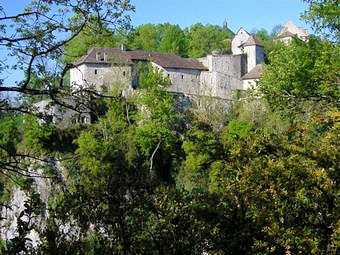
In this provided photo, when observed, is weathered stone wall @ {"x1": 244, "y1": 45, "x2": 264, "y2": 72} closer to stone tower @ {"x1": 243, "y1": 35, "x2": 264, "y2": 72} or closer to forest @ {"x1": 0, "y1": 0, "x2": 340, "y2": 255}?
stone tower @ {"x1": 243, "y1": 35, "x2": 264, "y2": 72}

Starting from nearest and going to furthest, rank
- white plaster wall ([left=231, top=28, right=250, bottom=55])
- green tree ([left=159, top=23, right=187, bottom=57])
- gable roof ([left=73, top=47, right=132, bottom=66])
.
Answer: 1. gable roof ([left=73, top=47, right=132, bottom=66])
2. white plaster wall ([left=231, top=28, right=250, bottom=55])
3. green tree ([left=159, top=23, right=187, bottom=57])

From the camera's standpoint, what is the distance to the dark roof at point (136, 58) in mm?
41325

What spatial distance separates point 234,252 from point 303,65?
14.0 metres

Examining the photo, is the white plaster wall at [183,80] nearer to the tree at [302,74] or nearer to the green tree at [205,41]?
the green tree at [205,41]

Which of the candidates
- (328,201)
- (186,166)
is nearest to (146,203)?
(328,201)

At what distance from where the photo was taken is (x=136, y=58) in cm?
4572

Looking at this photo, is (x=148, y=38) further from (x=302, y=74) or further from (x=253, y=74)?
(x=302, y=74)

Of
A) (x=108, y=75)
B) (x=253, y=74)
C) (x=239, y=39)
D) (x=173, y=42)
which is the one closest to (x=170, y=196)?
(x=108, y=75)

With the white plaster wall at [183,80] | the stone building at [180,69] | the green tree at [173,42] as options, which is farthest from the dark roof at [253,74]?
the green tree at [173,42]

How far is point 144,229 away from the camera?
691 centimetres

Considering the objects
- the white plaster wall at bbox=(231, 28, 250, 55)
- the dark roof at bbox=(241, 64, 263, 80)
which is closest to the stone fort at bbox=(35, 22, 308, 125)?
the dark roof at bbox=(241, 64, 263, 80)

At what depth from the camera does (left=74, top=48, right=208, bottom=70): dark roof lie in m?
41.3

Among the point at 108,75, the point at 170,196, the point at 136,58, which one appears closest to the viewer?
the point at 170,196

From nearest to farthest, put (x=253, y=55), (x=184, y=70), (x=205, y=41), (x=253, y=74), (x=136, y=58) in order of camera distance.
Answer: (x=136, y=58) < (x=184, y=70) < (x=253, y=74) < (x=253, y=55) < (x=205, y=41)
